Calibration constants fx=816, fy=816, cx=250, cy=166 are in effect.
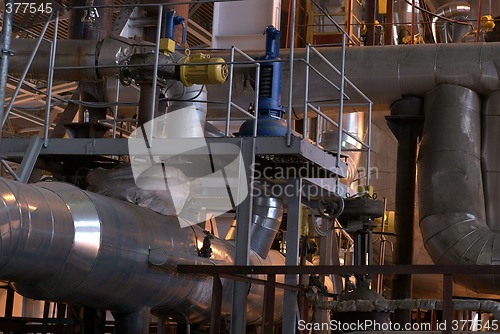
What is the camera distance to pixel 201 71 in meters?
7.29

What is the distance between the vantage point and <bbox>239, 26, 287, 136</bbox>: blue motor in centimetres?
749

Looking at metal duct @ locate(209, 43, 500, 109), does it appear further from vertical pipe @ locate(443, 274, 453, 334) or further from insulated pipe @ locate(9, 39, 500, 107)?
vertical pipe @ locate(443, 274, 453, 334)

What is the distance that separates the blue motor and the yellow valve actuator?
0.47 metres

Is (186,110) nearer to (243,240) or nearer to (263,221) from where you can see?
(243,240)

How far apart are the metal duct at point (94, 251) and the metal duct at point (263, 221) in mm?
1623

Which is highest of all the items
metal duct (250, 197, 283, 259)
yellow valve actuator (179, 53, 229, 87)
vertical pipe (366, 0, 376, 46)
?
vertical pipe (366, 0, 376, 46)

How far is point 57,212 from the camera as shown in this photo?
5.79m

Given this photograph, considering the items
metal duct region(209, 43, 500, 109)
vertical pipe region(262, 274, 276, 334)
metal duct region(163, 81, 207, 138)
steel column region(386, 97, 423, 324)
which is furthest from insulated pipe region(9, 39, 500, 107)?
vertical pipe region(262, 274, 276, 334)

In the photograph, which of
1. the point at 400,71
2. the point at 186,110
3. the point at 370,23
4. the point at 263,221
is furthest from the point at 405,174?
the point at 186,110

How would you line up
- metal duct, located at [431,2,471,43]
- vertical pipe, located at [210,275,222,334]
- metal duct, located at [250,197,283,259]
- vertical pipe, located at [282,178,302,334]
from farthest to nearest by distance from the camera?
1. metal duct, located at [431,2,471,43]
2. metal duct, located at [250,197,283,259]
3. vertical pipe, located at [282,178,302,334]
4. vertical pipe, located at [210,275,222,334]

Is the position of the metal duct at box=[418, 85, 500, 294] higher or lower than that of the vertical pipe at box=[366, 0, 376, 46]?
lower

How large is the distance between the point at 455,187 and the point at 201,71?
4.09 meters

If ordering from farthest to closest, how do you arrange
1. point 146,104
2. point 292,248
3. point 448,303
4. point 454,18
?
1. point 454,18
2. point 292,248
3. point 146,104
4. point 448,303

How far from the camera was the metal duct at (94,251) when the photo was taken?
17.7 feet
